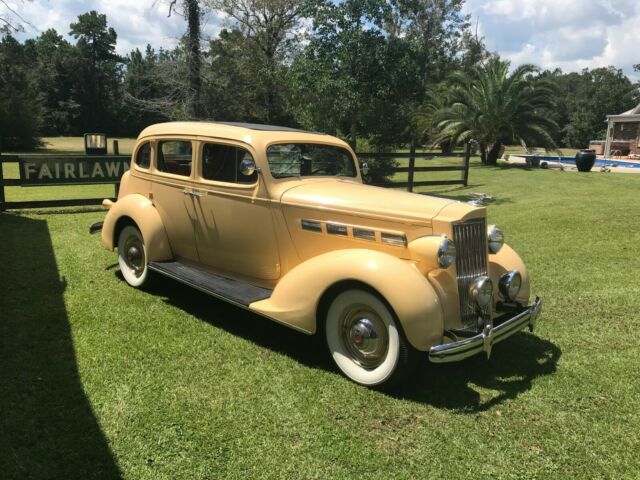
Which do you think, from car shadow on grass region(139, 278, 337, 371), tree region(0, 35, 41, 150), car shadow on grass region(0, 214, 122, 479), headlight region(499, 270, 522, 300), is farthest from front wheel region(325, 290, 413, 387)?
tree region(0, 35, 41, 150)

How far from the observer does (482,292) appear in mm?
3596

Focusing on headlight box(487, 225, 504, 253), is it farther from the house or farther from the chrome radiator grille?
the house

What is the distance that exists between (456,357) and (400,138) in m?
14.7

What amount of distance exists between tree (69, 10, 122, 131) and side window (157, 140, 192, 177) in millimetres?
53225

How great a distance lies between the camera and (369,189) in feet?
14.9

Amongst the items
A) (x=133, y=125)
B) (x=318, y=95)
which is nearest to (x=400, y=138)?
(x=318, y=95)

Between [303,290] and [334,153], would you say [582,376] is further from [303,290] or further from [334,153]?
[334,153]

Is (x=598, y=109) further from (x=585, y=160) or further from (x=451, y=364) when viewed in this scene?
(x=451, y=364)

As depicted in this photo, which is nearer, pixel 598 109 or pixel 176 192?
pixel 176 192

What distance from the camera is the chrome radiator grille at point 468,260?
3721 mm

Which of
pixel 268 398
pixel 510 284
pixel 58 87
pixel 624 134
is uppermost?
pixel 58 87

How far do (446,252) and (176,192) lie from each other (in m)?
3.09

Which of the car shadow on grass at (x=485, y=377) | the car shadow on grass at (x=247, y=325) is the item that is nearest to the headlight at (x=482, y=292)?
the car shadow on grass at (x=485, y=377)

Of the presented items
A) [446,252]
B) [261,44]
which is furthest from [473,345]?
[261,44]
